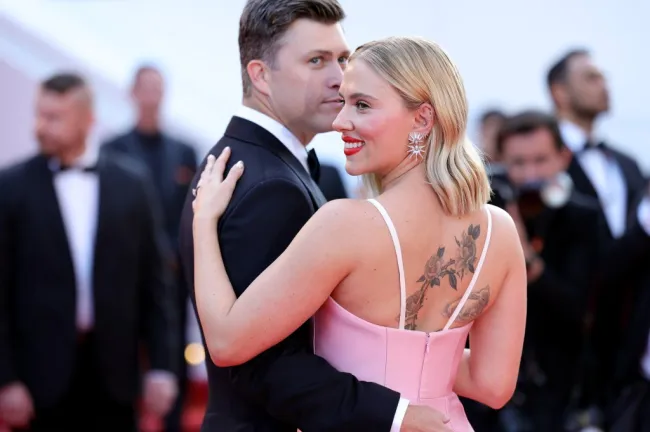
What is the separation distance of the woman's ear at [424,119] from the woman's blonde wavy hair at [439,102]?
0.01m

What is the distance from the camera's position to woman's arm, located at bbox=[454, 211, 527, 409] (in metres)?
2.86

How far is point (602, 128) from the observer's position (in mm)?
9984

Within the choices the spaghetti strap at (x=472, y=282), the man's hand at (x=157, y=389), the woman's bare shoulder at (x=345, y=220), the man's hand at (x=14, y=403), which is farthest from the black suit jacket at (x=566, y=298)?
the woman's bare shoulder at (x=345, y=220)

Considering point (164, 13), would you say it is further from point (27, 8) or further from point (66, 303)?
point (66, 303)

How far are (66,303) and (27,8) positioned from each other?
196 inches

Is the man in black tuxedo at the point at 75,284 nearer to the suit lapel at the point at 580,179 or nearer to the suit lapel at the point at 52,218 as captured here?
the suit lapel at the point at 52,218

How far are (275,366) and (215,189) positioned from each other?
472 mm

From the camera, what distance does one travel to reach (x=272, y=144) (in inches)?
117

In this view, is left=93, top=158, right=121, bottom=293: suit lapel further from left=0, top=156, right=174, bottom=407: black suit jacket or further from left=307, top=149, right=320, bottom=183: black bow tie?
left=307, top=149, right=320, bottom=183: black bow tie

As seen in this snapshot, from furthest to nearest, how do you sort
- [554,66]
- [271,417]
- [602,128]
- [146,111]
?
1. [602,128]
2. [146,111]
3. [554,66]
4. [271,417]

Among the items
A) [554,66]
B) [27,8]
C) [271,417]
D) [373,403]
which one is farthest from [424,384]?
[27,8]

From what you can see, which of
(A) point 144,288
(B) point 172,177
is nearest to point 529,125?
(A) point 144,288

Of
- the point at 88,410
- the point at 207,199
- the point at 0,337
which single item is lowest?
the point at 88,410

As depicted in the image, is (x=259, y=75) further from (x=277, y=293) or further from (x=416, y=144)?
(x=277, y=293)
